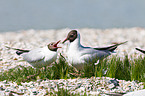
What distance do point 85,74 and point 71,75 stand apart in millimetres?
318

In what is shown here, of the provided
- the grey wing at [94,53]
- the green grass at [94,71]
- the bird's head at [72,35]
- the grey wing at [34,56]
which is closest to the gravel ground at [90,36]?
the green grass at [94,71]

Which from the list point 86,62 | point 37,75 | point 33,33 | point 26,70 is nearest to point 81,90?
point 86,62

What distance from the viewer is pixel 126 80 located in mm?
5277

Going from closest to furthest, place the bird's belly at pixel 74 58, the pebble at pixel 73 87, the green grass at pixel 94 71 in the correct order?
the pebble at pixel 73 87 → the bird's belly at pixel 74 58 → the green grass at pixel 94 71

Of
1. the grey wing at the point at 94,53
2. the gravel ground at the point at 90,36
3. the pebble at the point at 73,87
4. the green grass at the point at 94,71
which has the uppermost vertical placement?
the gravel ground at the point at 90,36

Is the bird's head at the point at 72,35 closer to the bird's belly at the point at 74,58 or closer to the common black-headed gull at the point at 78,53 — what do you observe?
the common black-headed gull at the point at 78,53

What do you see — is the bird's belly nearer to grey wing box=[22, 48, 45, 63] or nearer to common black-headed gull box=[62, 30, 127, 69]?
common black-headed gull box=[62, 30, 127, 69]

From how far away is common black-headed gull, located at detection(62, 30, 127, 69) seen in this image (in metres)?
4.94

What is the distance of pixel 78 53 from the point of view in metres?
4.93

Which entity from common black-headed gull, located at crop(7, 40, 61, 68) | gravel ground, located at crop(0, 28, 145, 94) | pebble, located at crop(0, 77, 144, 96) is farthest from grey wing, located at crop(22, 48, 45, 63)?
gravel ground, located at crop(0, 28, 145, 94)

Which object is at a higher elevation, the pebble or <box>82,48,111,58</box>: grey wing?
<box>82,48,111,58</box>: grey wing

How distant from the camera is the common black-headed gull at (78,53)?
16.2 feet

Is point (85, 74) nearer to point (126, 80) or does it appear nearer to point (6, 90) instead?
point (126, 80)

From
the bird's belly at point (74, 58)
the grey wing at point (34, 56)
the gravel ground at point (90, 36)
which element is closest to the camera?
the bird's belly at point (74, 58)
